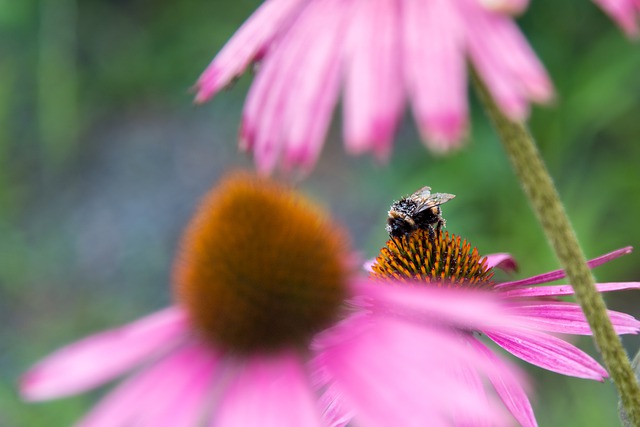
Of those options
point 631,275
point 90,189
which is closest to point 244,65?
point 631,275

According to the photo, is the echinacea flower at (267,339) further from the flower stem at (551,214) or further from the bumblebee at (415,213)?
the bumblebee at (415,213)

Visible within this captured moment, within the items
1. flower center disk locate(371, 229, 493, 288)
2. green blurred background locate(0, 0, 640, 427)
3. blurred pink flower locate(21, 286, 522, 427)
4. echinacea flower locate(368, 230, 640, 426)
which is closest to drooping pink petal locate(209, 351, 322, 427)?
blurred pink flower locate(21, 286, 522, 427)

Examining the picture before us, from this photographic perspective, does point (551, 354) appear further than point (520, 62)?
Yes

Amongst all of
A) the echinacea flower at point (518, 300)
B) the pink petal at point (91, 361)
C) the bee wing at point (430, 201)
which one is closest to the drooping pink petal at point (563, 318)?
the echinacea flower at point (518, 300)

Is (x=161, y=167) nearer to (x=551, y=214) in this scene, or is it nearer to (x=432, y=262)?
(x=432, y=262)

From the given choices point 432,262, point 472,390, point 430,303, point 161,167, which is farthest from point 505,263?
point 161,167

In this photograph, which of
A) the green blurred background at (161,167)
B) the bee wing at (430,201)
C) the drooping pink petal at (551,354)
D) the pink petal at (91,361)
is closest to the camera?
the pink petal at (91,361)

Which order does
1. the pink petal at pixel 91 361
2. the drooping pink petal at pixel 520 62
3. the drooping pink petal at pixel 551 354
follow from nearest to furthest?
the drooping pink petal at pixel 520 62 < the pink petal at pixel 91 361 < the drooping pink petal at pixel 551 354
